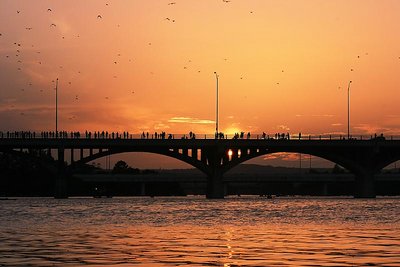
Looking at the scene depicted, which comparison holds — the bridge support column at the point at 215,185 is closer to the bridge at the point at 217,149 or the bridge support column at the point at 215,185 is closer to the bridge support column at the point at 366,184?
the bridge at the point at 217,149

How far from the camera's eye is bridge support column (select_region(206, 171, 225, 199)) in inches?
6949

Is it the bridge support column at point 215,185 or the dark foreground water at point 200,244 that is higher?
the bridge support column at point 215,185

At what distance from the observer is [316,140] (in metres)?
176

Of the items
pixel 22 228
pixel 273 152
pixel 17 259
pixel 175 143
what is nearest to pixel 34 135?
pixel 175 143

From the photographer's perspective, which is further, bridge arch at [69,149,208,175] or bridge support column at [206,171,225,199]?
bridge support column at [206,171,225,199]

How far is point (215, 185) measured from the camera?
17688 centimetres

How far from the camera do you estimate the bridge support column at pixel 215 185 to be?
17650 centimetres

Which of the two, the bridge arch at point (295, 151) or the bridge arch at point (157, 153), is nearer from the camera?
the bridge arch at point (157, 153)

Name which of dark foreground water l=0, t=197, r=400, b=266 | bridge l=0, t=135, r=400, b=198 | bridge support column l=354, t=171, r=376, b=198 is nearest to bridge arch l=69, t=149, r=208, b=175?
bridge l=0, t=135, r=400, b=198

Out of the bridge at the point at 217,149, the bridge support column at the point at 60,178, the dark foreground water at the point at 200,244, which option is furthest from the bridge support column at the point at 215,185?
the dark foreground water at the point at 200,244

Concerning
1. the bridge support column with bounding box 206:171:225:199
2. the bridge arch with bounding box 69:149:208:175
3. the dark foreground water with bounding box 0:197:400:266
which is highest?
the bridge arch with bounding box 69:149:208:175

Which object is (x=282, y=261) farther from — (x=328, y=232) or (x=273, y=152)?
(x=273, y=152)

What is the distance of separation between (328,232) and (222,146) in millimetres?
113095

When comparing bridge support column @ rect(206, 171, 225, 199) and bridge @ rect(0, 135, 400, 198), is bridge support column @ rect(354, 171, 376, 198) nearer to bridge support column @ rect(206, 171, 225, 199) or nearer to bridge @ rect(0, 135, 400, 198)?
bridge @ rect(0, 135, 400, 198)
